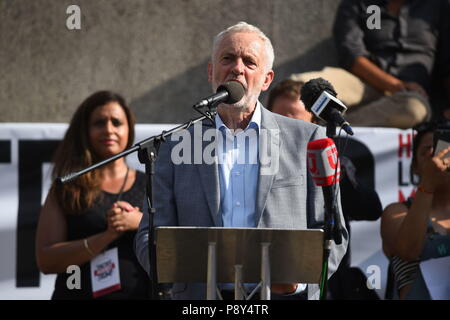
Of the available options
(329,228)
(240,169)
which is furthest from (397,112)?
(329,228)

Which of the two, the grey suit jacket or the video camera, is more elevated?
the video camera

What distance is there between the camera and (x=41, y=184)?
4797 mm

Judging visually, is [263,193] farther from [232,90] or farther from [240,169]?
[232,90]

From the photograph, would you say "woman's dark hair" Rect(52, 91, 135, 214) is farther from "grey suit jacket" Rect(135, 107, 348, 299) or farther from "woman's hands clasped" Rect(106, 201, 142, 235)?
"grey suit jacket" Rect(135, 107, 348, 299)

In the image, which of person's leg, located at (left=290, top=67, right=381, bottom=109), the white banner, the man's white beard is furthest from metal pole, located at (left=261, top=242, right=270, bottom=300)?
person's leg, located at (left=290, top=67, right=381, bottom=109)

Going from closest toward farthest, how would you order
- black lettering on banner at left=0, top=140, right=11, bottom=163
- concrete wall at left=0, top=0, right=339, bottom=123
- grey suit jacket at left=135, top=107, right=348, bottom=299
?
grey suit jacket at left=135, top=107, right=348, bottom=299
black lettering on banner at left=0, top=140, right=11, bottom=163
concrete wall at left=0, top=0, right=339, bottom=123

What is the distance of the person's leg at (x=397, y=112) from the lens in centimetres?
526

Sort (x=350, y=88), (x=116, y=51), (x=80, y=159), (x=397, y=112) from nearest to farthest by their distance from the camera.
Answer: (x=80, y=159), (x=397, y=112), (x=350, y=88), (x=116, y=51)

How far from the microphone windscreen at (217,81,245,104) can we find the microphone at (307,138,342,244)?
0.42 metres

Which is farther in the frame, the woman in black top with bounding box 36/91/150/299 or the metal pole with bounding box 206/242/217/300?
the woman in black top with bounding box 36/91/150/299

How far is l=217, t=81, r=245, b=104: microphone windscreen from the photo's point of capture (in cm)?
285

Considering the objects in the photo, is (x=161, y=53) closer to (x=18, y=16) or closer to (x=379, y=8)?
(x=18, y=16)

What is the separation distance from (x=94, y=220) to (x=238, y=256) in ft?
5.81
